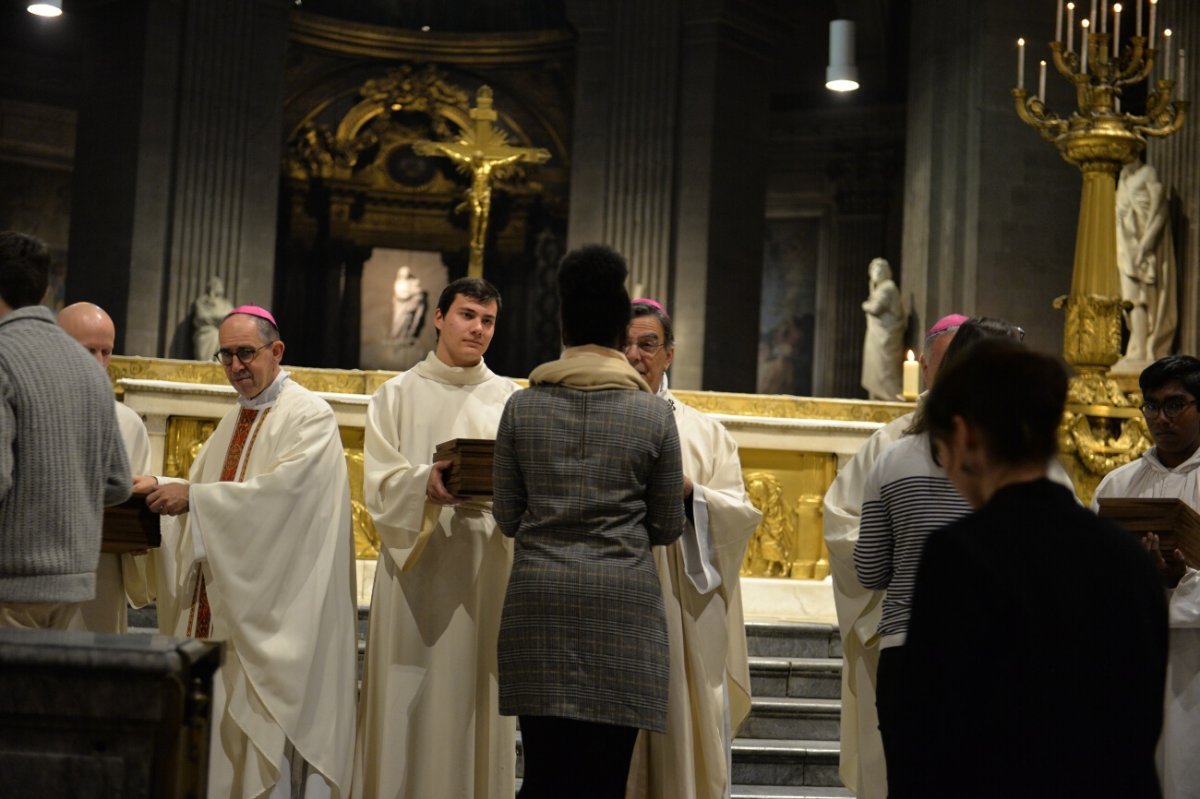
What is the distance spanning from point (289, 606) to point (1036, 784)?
307 centimetres

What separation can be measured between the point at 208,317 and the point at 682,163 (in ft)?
17.5

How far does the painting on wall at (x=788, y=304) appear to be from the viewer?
20.4m

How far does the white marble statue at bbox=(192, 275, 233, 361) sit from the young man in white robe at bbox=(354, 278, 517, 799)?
10.8 m

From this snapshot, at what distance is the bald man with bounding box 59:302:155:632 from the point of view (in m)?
4.85

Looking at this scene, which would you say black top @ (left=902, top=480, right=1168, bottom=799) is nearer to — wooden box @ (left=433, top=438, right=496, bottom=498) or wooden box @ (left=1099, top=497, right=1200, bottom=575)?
wooden box @ (left=1099, top=497, right=1200, bottom=575)

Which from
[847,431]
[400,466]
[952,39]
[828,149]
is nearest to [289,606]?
[400,466]

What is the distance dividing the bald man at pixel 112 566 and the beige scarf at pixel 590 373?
1.60 metres

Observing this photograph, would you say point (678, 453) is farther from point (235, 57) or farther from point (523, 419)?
point (235, 57)

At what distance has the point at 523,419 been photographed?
342 cm

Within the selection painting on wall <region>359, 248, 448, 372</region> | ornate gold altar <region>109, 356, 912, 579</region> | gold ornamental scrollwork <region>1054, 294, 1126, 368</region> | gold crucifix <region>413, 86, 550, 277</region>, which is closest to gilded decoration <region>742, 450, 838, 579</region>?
ornate gold altar <region>109, 356, 912, 579</region>

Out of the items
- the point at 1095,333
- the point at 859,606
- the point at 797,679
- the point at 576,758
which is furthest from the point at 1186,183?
the point at 576,758

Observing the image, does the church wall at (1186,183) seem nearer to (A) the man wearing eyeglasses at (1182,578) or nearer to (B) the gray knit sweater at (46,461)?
(A) the man wearing eyeglasses at (1182,578)

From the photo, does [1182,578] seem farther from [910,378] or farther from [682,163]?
[682,163]

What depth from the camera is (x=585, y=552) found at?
332 centimetres
